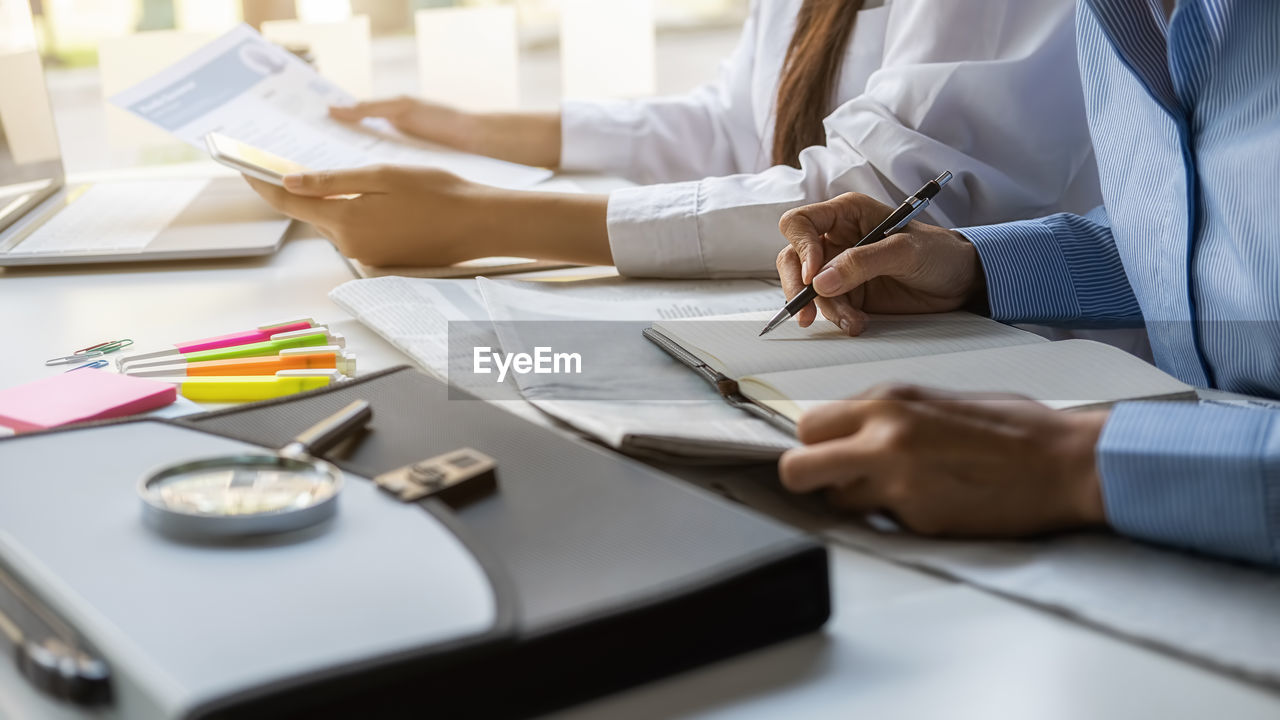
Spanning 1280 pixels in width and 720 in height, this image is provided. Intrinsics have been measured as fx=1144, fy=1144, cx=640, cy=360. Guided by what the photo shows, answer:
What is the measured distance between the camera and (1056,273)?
2.94 ft

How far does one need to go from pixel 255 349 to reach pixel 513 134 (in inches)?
28.4

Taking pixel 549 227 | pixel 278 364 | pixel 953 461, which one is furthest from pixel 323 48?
pixel 953 461

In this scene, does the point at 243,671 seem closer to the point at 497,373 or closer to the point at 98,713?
the point at 98,713

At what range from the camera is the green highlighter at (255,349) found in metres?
0.79

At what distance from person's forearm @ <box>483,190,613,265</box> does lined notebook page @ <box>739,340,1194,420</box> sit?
394 millimetres

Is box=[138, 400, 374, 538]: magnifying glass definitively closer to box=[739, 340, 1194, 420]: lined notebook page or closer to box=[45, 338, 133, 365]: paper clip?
box=[739, 340, 1194, 420]: lined notebook page

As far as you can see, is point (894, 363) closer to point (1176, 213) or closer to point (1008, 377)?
point (1008, 377)

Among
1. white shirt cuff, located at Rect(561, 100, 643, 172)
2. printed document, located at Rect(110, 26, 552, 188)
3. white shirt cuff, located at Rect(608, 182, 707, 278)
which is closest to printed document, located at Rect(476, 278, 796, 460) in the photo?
white shirt cuff, located at Rect(608, 182, 707, 278)

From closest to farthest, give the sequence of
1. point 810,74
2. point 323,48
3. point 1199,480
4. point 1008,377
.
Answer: point 1199,480
point 1008,377
point 810,74
point 323,48

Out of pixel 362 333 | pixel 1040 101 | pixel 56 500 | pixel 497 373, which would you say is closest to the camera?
pixel 56 500

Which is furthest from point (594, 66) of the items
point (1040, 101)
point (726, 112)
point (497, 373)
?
point (497, 373)

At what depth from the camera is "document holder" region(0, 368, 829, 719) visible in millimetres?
364

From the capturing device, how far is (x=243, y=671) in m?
0.35

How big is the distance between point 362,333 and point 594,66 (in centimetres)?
117
